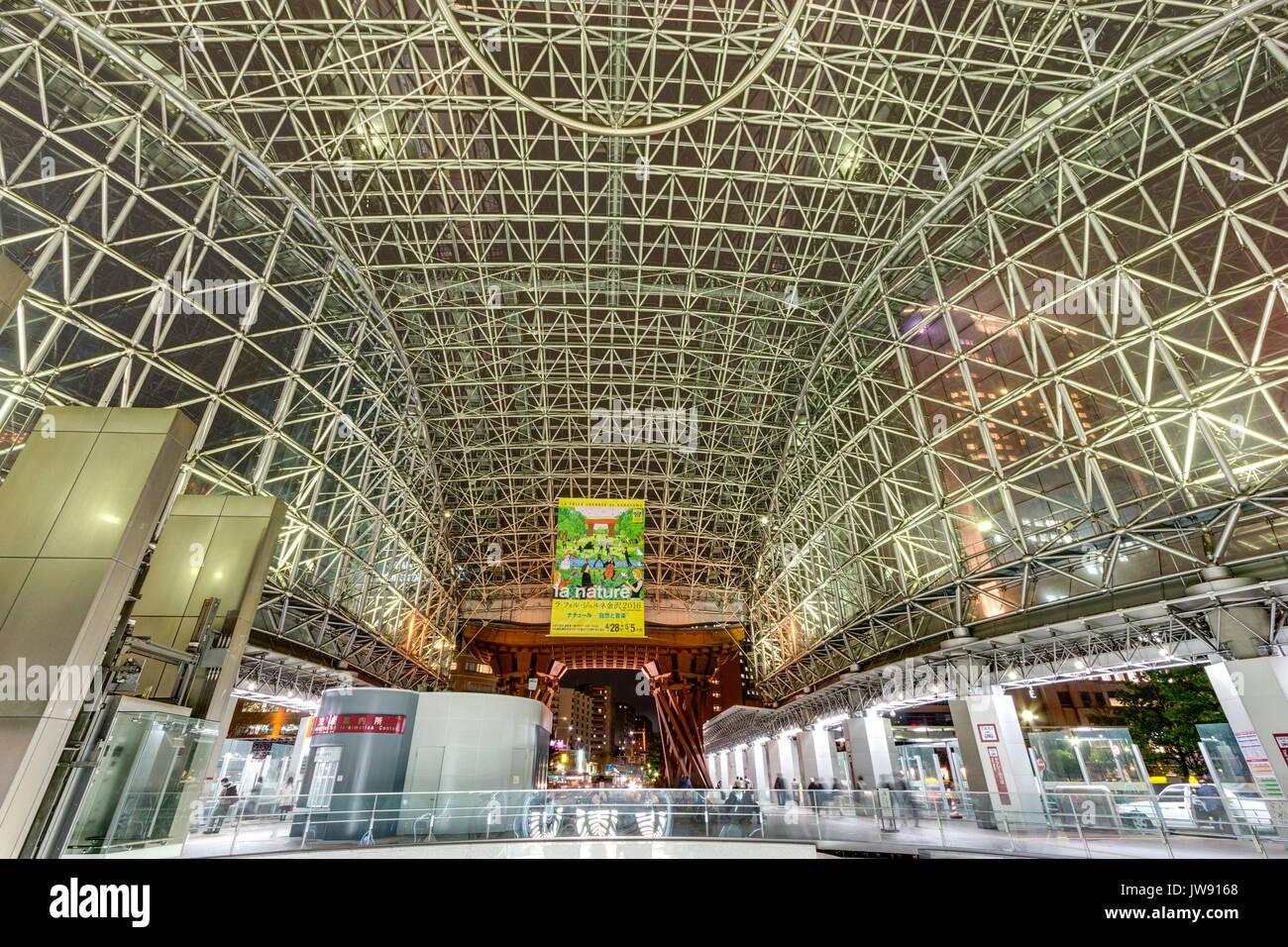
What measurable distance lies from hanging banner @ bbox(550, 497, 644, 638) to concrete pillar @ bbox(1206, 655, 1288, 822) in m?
16.0

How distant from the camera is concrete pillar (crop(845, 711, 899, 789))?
2209 cm

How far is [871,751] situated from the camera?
22359 mm

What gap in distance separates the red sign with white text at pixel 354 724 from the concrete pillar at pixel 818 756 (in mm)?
20651

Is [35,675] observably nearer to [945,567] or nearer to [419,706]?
[419,706]

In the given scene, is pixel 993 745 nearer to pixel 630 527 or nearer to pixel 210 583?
pixel 630 527

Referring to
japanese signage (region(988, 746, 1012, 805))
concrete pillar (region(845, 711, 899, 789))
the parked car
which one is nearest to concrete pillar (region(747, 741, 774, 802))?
concrete pillar (region(845, 711, 899, 789))

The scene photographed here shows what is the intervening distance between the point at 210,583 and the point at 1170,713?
32977 mm

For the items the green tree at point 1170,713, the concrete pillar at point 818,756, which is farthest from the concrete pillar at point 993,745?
the concrete pillar at point 818,756

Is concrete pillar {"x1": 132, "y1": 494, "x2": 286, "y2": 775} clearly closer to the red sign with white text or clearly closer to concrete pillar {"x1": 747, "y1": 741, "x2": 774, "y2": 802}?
the red sign with white text

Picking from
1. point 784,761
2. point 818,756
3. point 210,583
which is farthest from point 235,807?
point 784,761

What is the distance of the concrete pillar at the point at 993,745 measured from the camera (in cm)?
1597

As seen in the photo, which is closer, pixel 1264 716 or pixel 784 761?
pixel 1264 716
